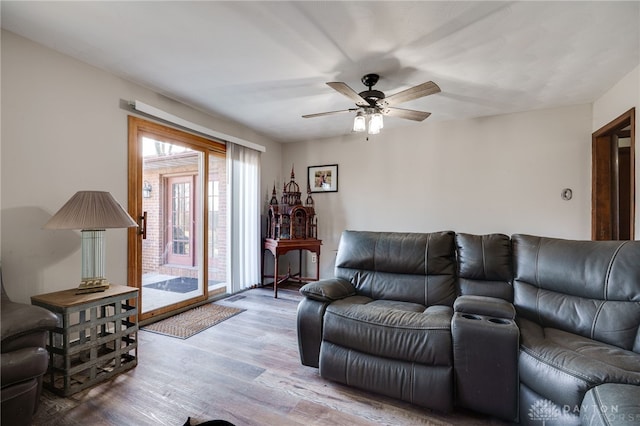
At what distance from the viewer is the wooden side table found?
1.82 metres

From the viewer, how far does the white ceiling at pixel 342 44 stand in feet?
5.81

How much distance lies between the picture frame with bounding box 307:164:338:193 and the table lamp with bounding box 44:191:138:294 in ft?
10.2

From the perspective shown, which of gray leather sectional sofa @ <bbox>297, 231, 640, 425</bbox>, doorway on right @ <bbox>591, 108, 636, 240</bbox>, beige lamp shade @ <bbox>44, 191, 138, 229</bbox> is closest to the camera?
gray leather sectional sofa @ <bbox>297, 231, 640, 425</bbox>

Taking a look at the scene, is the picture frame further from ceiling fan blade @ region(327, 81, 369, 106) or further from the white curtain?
ceiling fan blade @ region(327, 81, 369, 106)

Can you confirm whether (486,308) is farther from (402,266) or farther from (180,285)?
(180,285)

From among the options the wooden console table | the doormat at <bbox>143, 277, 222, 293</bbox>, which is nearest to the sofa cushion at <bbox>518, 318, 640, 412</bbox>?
the wooden console table

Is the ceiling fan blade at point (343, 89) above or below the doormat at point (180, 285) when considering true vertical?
above

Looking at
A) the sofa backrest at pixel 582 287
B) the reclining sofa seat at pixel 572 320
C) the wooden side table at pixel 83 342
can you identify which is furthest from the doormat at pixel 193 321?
the sofa backrest at pixel 582 287

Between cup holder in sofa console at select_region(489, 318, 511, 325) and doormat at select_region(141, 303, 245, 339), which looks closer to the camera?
cup holder in sofa console at select_region(489, 318, 511, 325)

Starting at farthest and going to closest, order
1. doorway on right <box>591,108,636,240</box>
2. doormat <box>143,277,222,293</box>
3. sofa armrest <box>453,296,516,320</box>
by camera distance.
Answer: doormat <box>143,277,222,293</box> → doorway on right <box>591,108,636,240</box> → sofa armrest <box>453,296,516,320</box>

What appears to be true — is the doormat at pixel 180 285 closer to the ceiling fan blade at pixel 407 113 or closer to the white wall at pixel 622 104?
the ceiling fan blade at pixel 407 113

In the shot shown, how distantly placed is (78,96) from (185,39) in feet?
3.75

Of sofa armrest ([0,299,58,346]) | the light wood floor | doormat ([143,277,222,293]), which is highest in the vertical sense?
sofa armrest ([0,299,58,346])

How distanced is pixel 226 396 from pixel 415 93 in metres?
2.58
